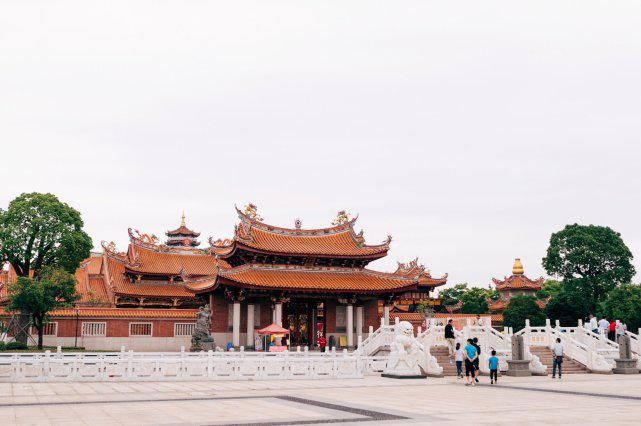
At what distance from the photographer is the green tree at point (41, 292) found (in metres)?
33.8

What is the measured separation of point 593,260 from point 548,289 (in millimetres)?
20172

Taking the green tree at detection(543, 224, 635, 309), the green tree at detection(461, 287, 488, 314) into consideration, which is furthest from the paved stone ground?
the green tree at detection(461, 287, 488, 314)

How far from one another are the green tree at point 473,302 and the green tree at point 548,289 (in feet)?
21.0

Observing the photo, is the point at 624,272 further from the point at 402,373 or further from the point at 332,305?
the point at 402,373

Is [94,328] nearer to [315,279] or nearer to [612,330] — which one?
[315,279]

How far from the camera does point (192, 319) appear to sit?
41500mm

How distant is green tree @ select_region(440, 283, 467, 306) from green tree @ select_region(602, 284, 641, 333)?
27.2 metres

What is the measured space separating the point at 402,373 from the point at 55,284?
2139 centimetres

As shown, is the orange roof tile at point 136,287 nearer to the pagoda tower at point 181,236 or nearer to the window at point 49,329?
the window at point 49,329

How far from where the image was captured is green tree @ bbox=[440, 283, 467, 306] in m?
75.9

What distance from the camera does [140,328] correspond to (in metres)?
40.3

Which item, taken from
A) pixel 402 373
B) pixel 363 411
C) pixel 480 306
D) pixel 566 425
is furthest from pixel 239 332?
pixel 480 306

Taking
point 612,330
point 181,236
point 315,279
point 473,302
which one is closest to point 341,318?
point 315,279

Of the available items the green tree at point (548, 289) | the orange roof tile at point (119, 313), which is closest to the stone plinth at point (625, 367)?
the orange roof tile at point (119, 313)
